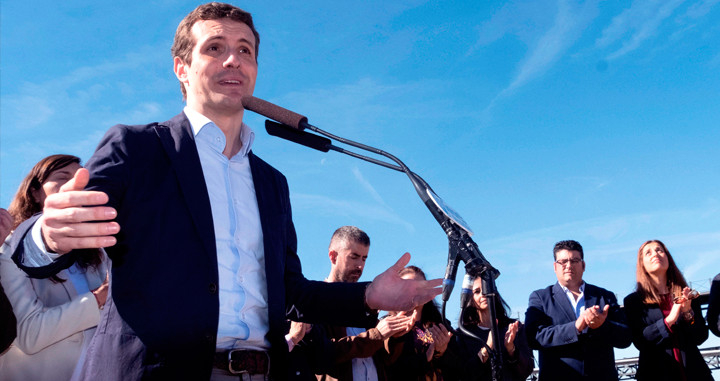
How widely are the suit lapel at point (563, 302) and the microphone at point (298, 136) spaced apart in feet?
15.9

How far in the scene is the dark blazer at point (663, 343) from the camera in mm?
5973

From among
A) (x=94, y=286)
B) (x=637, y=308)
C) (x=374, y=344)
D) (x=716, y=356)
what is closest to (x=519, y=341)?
(x=637, y=308)

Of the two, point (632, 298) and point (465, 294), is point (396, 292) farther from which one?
point (632, 298)

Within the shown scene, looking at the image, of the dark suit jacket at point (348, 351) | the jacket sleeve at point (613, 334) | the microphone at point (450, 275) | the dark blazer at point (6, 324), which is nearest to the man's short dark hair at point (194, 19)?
the microphone at point (450, 275)

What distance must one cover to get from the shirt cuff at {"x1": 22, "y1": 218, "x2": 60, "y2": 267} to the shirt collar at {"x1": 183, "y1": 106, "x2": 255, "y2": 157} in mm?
753

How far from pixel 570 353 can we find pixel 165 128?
4965 millimetres

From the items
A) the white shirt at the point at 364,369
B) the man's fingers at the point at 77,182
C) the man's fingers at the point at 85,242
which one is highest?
the man's fingers at the point at 77,182

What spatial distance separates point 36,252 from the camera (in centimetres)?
174

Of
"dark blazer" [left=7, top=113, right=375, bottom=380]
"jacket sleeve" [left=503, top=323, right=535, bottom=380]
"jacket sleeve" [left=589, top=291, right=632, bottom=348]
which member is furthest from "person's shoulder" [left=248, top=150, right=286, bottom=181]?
"jacket sleeve" [left=589, top=291, right=632, bottom=348]

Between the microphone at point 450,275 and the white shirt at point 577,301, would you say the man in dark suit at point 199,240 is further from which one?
the white shirt at point 577,301

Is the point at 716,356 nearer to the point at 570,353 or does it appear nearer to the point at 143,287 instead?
the point at 570,353

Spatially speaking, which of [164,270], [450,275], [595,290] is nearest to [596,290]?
[595,290]

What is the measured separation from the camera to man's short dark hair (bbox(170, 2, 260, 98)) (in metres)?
2.57

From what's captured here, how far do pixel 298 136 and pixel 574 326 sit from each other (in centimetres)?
454
